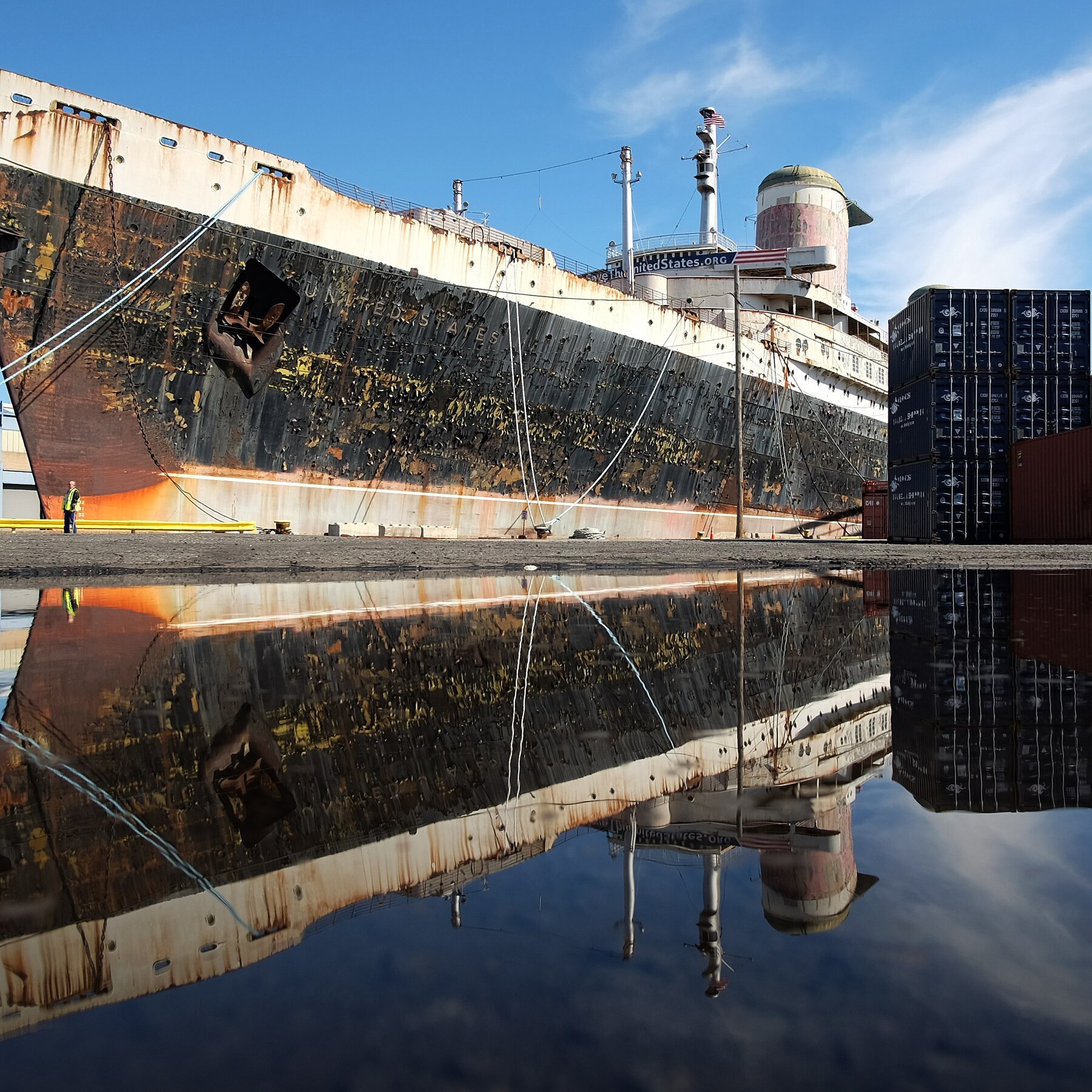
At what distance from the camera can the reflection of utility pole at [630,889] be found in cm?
142

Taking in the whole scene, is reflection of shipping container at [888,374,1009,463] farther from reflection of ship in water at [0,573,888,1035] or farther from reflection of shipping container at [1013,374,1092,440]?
reflection of ship in water at [0,573,888,1035]

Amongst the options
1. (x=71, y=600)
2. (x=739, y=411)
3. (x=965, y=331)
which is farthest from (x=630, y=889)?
(x=739, y=411)

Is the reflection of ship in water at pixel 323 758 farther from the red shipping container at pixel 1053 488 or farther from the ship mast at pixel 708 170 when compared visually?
the ship mast at pixel 708 170

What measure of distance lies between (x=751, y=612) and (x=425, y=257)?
10.4 meters

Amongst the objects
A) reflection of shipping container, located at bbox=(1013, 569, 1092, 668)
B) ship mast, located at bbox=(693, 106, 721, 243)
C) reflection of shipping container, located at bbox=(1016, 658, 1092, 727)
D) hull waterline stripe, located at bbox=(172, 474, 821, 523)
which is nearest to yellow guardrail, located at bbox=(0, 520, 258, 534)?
hull waterline stripe, located at bbox=(172, 474, 821, 523)

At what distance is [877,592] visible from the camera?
8602 millimetres

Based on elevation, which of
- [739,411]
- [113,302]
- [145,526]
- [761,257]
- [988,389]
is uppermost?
[761,257]

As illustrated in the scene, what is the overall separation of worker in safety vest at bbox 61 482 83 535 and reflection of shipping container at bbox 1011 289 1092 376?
56.5 feet

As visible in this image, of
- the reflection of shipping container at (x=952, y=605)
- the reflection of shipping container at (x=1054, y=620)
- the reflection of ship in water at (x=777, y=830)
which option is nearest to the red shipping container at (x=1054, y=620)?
the reflection of shipping container at (x=1054, y=620)

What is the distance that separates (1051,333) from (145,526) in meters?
17.2

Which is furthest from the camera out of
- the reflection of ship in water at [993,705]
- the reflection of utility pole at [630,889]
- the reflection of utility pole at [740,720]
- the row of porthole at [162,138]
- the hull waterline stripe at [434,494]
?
the hull waterline stripe at [434,494]

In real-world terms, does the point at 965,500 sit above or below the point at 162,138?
below

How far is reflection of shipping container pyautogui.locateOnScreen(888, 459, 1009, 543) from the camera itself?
17.7 meters

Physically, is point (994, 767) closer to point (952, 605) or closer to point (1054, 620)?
point (1054, 620)
